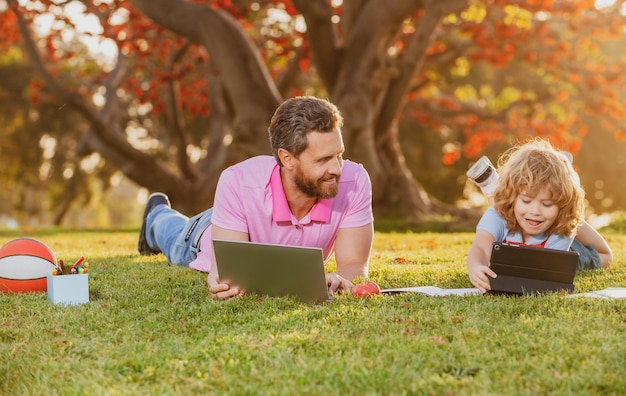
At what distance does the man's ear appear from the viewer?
4960mm

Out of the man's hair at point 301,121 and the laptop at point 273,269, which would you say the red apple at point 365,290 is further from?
the man's hair at point 301,121

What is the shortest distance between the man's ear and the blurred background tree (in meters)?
7.85

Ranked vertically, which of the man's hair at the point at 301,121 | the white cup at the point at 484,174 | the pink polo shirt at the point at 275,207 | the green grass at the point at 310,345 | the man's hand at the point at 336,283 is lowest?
the green grass at the point at 310,345

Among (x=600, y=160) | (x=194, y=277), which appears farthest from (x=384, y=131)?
(x=600, y=160)

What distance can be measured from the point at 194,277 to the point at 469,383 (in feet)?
10.5

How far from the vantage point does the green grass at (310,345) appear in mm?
3221

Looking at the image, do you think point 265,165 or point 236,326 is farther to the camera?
point 265,165

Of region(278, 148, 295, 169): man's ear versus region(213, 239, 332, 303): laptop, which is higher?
region(278, 148, 295, 169): man's ear

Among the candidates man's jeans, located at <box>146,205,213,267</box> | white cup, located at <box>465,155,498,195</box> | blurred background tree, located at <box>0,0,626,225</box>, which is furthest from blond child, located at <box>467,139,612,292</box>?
blurred background tree, located at <box>0,0,626,225</box>

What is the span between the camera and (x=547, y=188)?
516 centimetres

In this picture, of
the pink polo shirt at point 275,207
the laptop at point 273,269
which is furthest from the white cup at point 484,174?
the laptop at point 273,269

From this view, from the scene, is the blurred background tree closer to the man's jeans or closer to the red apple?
the man's jeans

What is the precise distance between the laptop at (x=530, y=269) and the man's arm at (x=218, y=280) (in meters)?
1.65

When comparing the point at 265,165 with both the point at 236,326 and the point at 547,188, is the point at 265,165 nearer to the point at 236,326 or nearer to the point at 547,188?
the point at 236,326
